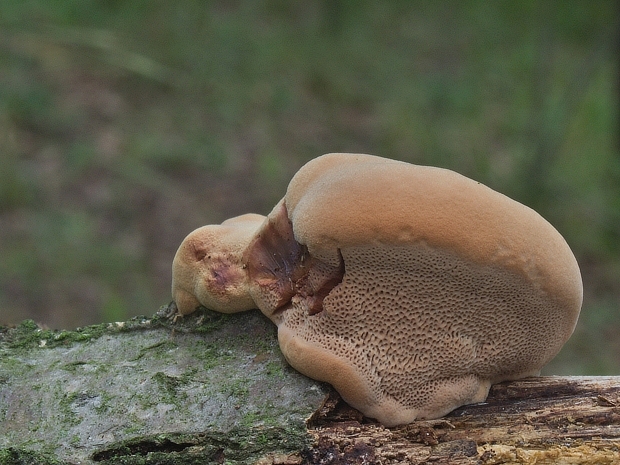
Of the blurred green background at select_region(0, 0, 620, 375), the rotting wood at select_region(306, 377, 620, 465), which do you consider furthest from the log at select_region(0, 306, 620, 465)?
the blurred green background at select_region(0, 0, 620, 375)

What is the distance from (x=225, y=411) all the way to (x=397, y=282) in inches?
21.3

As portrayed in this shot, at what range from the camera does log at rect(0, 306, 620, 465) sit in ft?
5.04

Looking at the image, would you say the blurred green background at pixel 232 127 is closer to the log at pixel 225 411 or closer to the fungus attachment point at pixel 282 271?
the log at pixel 225 411

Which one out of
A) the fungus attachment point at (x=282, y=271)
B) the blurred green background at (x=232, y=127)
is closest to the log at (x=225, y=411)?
the fungus attachment point at (x=282, y=271)

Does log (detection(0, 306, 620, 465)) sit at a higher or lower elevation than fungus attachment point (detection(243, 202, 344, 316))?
lower

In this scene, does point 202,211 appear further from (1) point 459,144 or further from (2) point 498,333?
(2) point 498,333

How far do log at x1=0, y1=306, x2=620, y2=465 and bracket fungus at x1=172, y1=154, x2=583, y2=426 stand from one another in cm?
7

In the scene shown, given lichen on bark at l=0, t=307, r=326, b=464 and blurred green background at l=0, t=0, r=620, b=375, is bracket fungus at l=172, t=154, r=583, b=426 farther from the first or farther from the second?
blurred green background at l=0, t=0, r=620, b=375

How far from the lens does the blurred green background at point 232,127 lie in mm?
4727

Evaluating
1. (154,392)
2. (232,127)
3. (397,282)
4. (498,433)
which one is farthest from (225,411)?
(232,127)

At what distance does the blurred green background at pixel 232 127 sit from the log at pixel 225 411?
206cm

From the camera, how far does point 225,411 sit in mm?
1609

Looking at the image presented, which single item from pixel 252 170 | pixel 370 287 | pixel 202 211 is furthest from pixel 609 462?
pixel 252 170

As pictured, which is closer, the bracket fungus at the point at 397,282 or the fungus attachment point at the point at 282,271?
the bracket fungus at the point at 397,282
